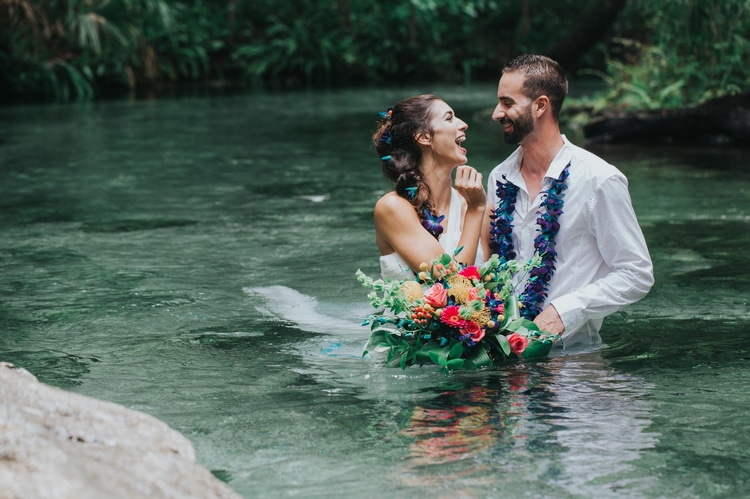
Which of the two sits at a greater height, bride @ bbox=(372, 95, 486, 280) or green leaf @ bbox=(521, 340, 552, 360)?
bride @ bbox=(372, 95, 486, 280)

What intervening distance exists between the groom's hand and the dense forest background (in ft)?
43.2

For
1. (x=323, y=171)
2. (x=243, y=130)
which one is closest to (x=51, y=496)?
(x=323, y=171)

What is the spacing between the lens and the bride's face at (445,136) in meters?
5.66

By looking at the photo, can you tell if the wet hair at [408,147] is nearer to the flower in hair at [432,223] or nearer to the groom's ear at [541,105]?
the flower in hair at [432,223]

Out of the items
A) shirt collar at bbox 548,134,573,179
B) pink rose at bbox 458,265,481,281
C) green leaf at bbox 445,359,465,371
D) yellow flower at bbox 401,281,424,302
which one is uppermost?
shirt collar at bbox 548,134,573,179

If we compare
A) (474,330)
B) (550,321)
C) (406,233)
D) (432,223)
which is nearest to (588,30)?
(432,223)

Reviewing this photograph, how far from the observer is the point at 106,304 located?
736 cm

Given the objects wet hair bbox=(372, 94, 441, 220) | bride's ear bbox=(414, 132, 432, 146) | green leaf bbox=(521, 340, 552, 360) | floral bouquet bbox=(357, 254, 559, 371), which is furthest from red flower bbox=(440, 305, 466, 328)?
bride's ear bbox=(414, 132, 432, 146)

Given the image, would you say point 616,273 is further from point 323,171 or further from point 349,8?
point 349,8

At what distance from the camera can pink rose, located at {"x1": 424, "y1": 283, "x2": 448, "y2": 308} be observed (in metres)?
5.10

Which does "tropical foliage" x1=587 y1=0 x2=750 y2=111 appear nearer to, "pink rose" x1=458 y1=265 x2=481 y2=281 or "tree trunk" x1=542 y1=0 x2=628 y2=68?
"tree trunk" x1=542 y1=0 x2=628 y2=68

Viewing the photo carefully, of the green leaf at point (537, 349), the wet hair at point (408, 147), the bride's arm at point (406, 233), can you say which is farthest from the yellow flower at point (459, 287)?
the wet hair at point (408, 147)

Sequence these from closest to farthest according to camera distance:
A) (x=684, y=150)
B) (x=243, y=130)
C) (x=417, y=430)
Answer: (x=417, y=430) → (x=684, y=150) → (x=243, y=130)

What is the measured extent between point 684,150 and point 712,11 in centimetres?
214
